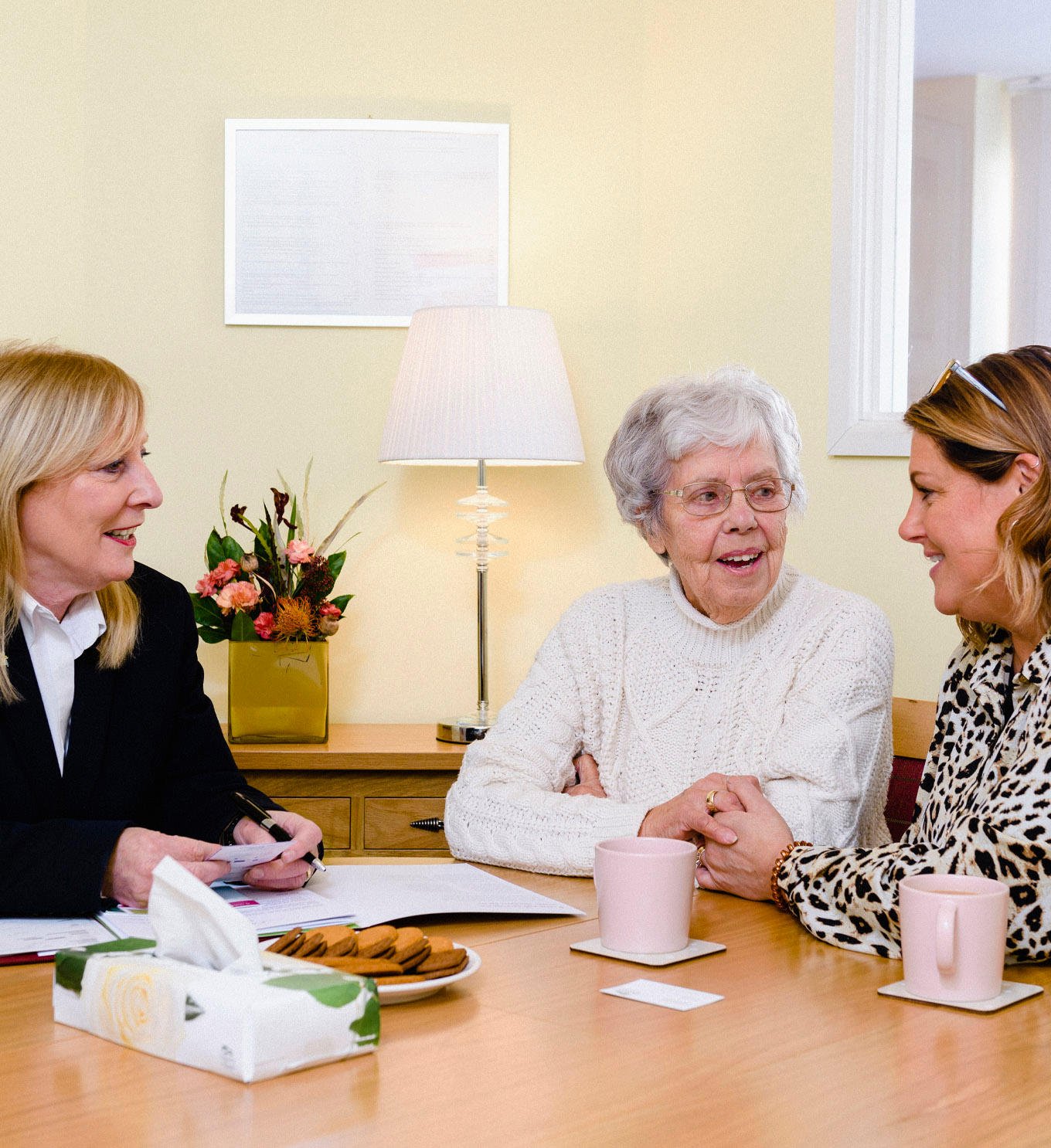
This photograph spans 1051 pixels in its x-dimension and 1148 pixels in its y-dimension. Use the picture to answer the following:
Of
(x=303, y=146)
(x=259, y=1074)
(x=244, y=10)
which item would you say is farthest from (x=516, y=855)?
(x=244, y=10)

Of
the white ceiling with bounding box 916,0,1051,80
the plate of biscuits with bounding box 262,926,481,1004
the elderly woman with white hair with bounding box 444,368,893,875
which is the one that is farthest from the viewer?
the white ceiling with bounding box 916,0,1051,80

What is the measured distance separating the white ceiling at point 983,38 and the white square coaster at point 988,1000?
6.05 feet

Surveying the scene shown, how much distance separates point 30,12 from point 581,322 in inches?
52.1

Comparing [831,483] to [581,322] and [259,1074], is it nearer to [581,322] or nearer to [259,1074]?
[581,322]

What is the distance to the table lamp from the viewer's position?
2637 mm

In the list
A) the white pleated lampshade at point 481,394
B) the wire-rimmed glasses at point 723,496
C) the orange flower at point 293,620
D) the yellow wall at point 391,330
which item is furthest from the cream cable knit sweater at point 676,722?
the yellow wall at point 391,330

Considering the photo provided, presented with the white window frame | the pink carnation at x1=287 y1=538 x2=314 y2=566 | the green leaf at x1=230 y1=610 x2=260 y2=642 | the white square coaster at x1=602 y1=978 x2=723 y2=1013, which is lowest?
the white square coaster at x1=602 y1=978 x2=723 y2=1013

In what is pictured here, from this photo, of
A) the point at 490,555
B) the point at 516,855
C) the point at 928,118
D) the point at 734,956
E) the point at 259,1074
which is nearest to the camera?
the point at 259,1074

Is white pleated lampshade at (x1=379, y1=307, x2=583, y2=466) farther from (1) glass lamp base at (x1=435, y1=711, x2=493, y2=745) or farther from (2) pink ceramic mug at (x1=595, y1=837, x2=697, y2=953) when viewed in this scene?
(2) pink ceramic mug at (x1=595, y1=837, x2=697, y2=953)

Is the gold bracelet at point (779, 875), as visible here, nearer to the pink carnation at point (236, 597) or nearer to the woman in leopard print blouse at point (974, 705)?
the woman in leopard print blouse at point (974, 705)

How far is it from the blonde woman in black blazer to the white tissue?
1.78 feet

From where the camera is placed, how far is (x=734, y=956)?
120 cm

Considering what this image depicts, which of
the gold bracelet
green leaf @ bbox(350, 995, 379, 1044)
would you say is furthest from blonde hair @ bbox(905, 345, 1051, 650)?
green leaf @ bbox(350, 995, 379, 1044)

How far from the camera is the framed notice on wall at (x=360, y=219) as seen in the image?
9.77 ft
